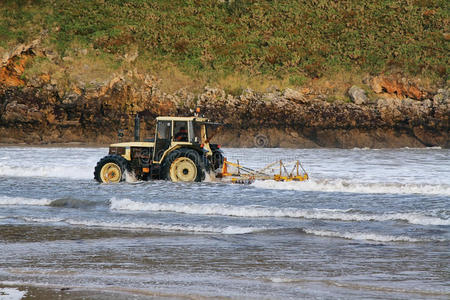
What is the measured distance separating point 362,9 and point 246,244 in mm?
53725

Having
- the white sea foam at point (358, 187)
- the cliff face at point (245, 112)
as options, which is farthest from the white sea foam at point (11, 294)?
the cliff face at point (245, 112)

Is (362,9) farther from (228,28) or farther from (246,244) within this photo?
(246,244)

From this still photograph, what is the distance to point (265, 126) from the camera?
162 ft

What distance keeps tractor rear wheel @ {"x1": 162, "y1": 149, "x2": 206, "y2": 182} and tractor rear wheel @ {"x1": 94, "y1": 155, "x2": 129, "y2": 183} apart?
1.48 metres

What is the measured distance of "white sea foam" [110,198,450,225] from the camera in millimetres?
14898

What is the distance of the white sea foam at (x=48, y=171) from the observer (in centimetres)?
2786

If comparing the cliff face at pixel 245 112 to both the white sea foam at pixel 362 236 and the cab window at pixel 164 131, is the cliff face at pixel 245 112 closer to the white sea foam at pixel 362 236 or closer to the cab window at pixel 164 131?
the cab window at pixel 164 131

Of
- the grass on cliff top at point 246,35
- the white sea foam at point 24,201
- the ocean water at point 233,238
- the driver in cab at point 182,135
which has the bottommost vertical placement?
the ocean water at point 233,238

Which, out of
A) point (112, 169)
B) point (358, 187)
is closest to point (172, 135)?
point (112, 169)

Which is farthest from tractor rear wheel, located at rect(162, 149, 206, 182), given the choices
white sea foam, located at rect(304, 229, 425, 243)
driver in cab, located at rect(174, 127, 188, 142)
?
white sea foam, located at rect(304, 229, 425, 243)

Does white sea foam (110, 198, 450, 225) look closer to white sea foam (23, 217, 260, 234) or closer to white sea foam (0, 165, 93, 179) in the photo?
white sea foam (23, 217, 260, 234)

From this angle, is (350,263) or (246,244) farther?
(246,244)

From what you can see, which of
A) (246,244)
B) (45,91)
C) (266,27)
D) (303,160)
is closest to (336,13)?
(266,27)

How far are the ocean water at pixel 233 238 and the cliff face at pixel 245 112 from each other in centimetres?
2499
